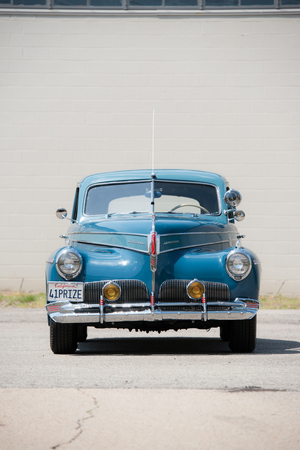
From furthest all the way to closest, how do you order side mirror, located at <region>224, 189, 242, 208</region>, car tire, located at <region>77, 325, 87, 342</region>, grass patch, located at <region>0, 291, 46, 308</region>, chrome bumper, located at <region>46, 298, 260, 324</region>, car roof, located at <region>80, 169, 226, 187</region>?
grass patch, located at <region>0, 291, 46, 308</region>, car roof, located at <region>80, 169, 226, 187</region>, car tire, located at <region>77, 325, 87, 342</region>, side mirror, located at <region>224, 189, 242, 208</region>, chrome bumper, located at <region>46, 298, 260, 324</region>

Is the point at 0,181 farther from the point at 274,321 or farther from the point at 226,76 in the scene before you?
the point at 274,321

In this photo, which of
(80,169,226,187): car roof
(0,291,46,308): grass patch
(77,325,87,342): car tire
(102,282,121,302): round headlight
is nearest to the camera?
(102,282,121,302): round headlight

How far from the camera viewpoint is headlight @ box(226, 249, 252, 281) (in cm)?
555

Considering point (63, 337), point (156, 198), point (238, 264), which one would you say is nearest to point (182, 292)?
point (238, 264)

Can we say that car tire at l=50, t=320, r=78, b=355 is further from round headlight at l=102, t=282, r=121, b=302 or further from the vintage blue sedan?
round headlight at l=102, t=282, r=121, b=302

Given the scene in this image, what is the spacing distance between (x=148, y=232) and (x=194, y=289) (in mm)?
690

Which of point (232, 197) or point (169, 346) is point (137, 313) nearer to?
point (169, 346)

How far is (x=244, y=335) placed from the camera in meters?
5.64

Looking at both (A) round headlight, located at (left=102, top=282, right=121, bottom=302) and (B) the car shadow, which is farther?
(B) the car shadow

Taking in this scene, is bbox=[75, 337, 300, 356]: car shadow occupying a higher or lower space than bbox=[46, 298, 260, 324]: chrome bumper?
lower

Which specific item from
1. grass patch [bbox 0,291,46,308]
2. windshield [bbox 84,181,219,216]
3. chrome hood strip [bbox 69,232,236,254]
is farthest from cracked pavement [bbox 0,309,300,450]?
grass patch [bbox 0,291,46,308]

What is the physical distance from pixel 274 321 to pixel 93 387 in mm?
5503

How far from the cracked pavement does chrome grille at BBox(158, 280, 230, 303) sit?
20.1 inches

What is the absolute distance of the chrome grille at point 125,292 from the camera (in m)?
5.45
